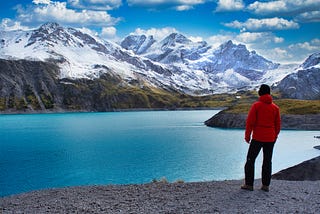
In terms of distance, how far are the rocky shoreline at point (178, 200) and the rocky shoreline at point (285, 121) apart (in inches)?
4201

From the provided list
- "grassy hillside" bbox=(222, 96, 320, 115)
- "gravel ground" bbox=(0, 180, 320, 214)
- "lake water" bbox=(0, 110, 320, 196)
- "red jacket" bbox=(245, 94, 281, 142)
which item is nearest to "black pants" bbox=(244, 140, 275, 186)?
"red jacket" bbox=(245, 94, 281, 142)

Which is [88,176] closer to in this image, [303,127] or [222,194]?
[222,194]

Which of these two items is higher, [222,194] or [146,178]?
[222,194]

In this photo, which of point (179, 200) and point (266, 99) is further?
point (266, 99)

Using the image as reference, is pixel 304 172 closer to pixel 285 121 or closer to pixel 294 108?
pixel 285 121

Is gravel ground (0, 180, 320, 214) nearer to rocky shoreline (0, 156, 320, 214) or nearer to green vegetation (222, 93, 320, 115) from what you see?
rocky shoreline (0, 156, 320, 214)

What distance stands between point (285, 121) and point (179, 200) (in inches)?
4574

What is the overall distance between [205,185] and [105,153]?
4969cm

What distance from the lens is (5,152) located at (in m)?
70.1

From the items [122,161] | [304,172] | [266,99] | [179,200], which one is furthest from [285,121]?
[179,200]

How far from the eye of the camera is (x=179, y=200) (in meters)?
14.6

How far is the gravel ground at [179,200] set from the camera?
13.1 m

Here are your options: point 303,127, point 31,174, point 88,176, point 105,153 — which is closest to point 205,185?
point 88,176

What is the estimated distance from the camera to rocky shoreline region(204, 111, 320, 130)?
Answer: 4656 inches
